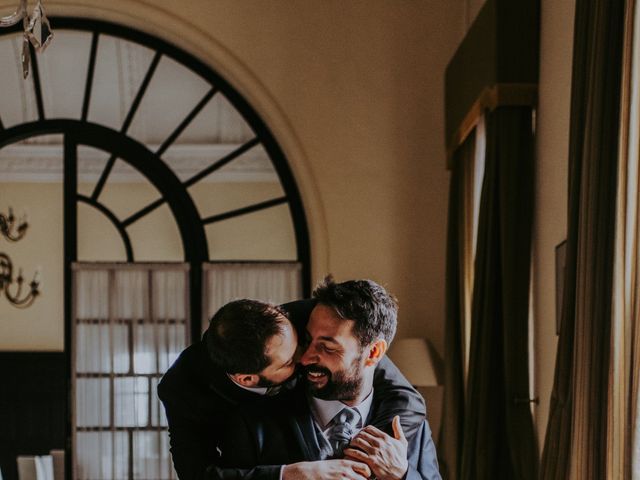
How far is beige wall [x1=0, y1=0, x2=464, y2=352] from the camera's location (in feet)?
24.6

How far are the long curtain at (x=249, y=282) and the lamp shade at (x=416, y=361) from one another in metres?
0.97

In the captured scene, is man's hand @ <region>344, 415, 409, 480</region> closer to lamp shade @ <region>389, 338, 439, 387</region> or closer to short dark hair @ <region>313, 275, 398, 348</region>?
short dark hair @ <region>313, 275, 398, 348</region>

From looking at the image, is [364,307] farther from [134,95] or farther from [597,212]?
[134,95]

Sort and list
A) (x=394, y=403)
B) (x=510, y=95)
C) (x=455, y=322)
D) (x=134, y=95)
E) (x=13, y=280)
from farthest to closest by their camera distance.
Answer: (x=13, y=280), (x=134, y=95), (x=455, y=322), (x=510, y=95), (x=394, y=403)

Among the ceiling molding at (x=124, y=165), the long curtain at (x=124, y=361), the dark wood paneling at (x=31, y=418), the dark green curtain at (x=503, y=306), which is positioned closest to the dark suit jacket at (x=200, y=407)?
the dark green curtain at (x=503, y=306)

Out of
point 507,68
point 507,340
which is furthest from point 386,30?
point 507,340

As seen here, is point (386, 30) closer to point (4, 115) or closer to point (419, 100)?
point (419, 100)

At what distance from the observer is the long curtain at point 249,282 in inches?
300

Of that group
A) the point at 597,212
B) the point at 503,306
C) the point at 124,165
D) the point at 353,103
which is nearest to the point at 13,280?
Result: the point at 124,165

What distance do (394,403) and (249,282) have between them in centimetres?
441

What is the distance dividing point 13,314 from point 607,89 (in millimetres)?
9689

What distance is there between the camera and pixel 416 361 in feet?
22.9

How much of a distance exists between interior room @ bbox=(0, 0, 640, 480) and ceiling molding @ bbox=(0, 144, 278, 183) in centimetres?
6

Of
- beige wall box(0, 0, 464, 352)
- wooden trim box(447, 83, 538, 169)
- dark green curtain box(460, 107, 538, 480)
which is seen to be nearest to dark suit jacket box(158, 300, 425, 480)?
dark green curtain box(460, 107, 538, 480)
